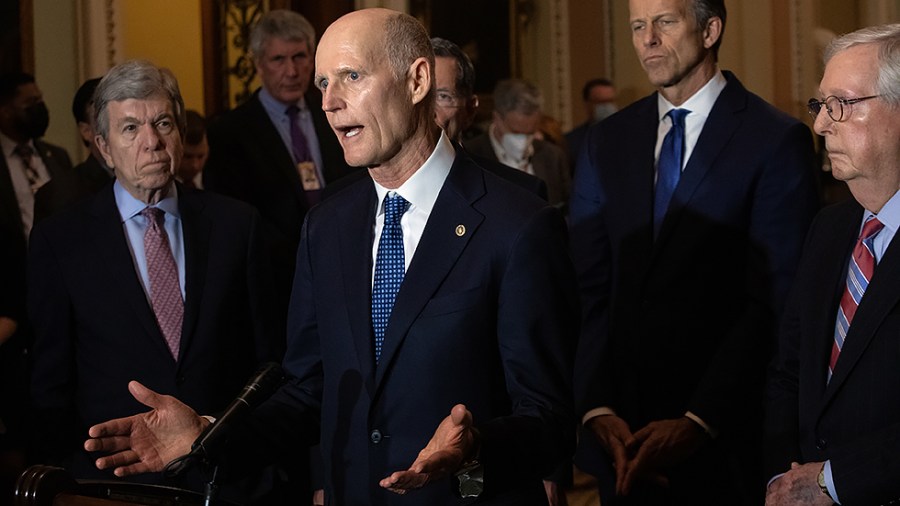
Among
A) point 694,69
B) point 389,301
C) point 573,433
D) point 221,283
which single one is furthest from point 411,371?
point 694,69

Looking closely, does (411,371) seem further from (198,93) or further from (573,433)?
(198,93)

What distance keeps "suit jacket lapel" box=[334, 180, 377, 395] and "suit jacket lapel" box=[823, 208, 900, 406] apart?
91cm

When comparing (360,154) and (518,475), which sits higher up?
(360,154)

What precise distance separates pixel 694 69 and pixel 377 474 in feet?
5.08

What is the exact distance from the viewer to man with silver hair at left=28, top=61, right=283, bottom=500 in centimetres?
320

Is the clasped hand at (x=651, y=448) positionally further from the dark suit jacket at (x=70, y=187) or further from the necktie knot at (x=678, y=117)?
the dark suit jacket at (x=70, y=187)

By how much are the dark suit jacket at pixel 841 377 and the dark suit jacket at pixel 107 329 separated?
4.59 ft

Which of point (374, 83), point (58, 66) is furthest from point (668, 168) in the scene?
point (58, 66)

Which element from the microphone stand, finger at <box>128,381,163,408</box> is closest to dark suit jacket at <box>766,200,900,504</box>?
the microphone stand

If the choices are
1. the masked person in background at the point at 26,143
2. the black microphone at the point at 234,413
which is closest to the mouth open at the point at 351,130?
the black microphone at the point at 234,413

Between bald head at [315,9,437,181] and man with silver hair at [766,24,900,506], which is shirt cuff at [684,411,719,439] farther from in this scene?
bald head at [315,9,437,181]

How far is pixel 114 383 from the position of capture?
3186mm

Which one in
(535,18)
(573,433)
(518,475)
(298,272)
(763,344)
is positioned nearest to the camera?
(518,475)

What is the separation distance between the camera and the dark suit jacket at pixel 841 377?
7.69 feet
